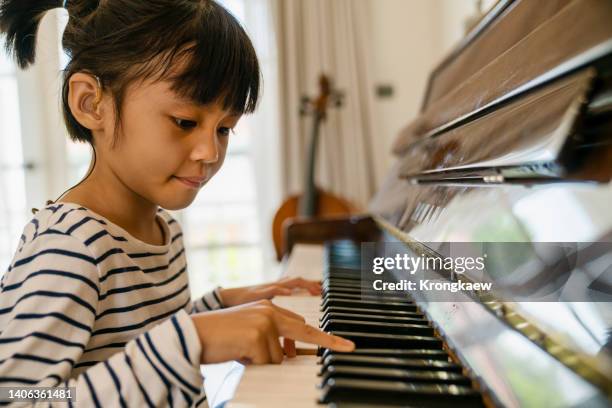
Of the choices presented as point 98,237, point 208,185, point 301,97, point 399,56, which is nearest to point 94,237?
point 98,237

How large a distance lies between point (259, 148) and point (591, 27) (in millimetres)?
3423

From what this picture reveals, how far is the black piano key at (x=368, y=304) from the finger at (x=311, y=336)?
0.20 meters

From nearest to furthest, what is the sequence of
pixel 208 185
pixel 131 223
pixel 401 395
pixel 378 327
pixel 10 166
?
pixel 401 395, pixel 378 327, pixel 131 223, pixel 10 166, pixel 208 185

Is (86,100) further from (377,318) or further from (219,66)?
(377,318)

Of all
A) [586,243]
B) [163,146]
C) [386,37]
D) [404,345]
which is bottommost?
[404,345]

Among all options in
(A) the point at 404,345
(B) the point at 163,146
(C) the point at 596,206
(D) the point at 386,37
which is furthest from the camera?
(D) the point at 386,37

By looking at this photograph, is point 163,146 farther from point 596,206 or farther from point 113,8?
point 596,206

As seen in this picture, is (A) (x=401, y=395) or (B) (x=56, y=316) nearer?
(A) (x=401, y=395)

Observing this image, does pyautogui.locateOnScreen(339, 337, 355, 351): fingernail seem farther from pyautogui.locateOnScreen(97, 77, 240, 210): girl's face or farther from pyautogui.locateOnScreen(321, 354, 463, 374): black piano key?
pyautogui.locateOnScreen(97, 77, 240, 210): girl's face

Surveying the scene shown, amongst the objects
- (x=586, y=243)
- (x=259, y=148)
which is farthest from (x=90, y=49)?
(x=259, y=148)

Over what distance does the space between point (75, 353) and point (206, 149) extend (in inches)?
13.6

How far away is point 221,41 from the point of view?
0.93 metres

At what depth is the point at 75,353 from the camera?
0.70 metres

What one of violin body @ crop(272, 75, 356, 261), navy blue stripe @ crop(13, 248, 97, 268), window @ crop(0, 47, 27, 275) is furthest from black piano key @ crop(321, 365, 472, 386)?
window @ crop(0, 47, 27, 275)
